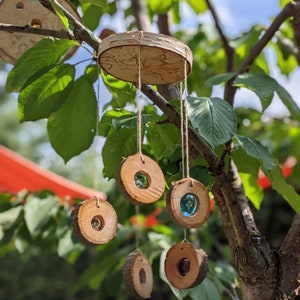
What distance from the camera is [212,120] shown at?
0.71m

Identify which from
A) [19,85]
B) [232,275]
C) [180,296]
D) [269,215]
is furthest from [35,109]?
[269,215]

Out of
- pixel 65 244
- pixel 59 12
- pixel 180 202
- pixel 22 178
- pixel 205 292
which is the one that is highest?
pixel 59 12

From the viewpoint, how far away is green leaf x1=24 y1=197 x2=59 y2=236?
1.21 metres

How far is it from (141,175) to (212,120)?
0.36 ft

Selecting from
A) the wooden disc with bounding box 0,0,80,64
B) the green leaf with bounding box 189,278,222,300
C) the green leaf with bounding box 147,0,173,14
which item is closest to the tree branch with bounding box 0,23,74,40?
the wooden disc with bounding box 0,0,80,64

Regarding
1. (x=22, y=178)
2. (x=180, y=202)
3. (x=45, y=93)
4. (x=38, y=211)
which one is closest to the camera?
(x=180, y=202)

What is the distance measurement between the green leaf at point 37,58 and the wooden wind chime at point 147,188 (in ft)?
0.34

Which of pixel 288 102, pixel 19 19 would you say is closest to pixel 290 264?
pixel 288 102

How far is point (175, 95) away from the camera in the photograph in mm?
917

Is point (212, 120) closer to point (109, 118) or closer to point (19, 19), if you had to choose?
point (109, 118)

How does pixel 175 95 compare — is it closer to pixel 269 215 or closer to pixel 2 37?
pixel 2 37

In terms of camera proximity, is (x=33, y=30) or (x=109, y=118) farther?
(x=109, y=118)

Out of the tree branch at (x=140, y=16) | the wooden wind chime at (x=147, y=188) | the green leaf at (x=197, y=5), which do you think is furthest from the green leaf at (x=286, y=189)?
the green leaf at (x=197, y=5)

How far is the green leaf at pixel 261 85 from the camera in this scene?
2.65 feet
